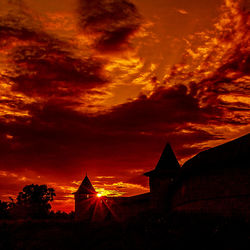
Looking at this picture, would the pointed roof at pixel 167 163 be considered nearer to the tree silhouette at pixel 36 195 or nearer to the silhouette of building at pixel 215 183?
the silhouette of building at pixel 215 183

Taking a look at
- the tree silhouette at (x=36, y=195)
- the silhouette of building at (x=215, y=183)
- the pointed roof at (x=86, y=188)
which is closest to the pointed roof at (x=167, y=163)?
the silhouette of building at (x=215, y=183)

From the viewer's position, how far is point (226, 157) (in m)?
16.6

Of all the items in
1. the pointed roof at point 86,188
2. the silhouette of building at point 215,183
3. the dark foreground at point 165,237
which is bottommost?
the dark foreground at point 165,237

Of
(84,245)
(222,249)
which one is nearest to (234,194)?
(222,249)

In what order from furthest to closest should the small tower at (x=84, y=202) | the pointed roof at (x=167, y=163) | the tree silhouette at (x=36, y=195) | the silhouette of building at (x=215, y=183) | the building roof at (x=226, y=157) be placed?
the tree silhouette at (x=36, y=195)
the small tower at (x=84, y=202)
the pointed roof at (x=167, y=163)
the silhouette of building at (x=215, y=183)
the building roof at (x=226, y=157)

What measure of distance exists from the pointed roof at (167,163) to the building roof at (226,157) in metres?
11.6

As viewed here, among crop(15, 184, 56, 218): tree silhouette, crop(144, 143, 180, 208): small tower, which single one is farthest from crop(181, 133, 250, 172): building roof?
crop(15, 184, 56, 218): tree silhouette

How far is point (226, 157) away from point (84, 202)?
4106cm

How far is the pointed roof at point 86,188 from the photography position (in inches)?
2158

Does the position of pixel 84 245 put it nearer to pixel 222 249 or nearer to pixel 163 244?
pixel 163 244

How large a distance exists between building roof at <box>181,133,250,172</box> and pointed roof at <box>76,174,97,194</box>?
3813 cm

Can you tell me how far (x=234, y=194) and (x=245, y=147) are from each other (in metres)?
2.86

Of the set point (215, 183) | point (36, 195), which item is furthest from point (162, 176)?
point (36, 195)

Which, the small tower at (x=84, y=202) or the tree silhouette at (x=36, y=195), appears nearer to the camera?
the small tower at (x=84, y=202)
